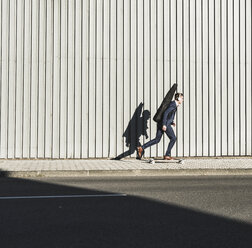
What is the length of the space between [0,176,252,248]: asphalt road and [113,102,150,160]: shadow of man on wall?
13.5ft

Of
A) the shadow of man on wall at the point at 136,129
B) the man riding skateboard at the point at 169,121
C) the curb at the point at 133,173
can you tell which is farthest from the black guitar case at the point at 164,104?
the curb at the point at 133,173

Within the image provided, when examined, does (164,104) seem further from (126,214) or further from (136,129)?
(126,214)

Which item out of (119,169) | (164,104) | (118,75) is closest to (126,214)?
(119,169)

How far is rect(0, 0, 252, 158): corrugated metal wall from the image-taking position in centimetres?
1237

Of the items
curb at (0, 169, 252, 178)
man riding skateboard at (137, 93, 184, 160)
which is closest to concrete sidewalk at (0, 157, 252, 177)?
curb at (0, 169, 252, 178)

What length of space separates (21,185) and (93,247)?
4377mm

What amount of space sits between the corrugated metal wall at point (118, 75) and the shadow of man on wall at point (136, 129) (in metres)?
0.03

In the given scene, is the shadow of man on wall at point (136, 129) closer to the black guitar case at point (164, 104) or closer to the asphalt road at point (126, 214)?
the black guitar case at point (164, 104)

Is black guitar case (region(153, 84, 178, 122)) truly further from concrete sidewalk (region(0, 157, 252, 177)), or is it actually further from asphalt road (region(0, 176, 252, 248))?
asphalt road (region(0, 176, 252, 248))

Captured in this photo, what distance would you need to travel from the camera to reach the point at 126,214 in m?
5.59

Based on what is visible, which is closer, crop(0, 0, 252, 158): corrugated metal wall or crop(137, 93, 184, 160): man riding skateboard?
crop(137, 93, 184, 160): man riding skateboard

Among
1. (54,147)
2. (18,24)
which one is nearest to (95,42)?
(18,24)

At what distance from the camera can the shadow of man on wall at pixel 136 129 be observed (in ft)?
41.6

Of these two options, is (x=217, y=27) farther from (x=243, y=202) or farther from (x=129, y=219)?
(x=129, y=219)
